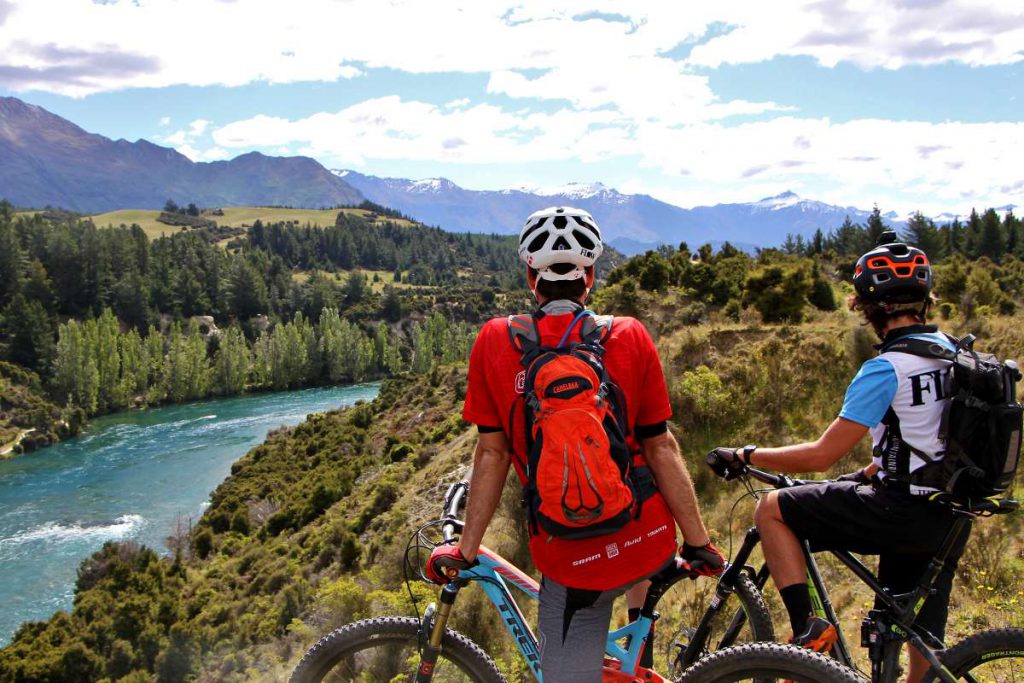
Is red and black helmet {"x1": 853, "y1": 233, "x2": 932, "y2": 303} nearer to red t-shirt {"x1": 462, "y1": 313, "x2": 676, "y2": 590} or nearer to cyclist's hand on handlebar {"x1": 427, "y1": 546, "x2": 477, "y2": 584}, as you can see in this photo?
red t-shirt {"x1": 462, "y1": 313, "x2": 676, "y2": 590}

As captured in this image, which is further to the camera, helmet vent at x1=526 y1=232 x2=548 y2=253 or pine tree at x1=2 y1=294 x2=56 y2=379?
pine tree at x1=2 y1=294 x2=56 y2=379

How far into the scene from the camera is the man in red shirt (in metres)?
3.06

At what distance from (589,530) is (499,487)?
0.61 m

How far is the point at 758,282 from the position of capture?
24.8 metres

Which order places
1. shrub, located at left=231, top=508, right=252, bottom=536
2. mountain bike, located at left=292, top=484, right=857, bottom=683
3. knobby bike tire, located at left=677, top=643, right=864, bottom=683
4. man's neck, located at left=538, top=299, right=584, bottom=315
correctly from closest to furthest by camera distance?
knobby bike tire, located at left=677, top=643, right=864, bottom=683
man's neck, located at left=538, top=299, right=584, bottom=315
mountain bike, located at left=292, top=484, right=857, bottom=683
shrub, located at left=231, top=508, right=252, bottom=536

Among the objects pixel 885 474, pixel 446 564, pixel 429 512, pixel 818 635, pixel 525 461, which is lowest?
pixel 429 512

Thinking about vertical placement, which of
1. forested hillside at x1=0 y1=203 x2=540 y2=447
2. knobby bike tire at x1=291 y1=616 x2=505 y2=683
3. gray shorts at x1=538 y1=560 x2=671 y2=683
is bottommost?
forested hillside at x1=0 y1=203 x2=540 y2=447

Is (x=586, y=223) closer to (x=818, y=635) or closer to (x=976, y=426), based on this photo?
(x=976, y=426)

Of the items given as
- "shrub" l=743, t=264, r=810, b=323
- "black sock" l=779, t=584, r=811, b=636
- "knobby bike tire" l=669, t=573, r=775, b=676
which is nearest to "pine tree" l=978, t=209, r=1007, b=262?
"shrub" l=743, t=264, r=810, b=323

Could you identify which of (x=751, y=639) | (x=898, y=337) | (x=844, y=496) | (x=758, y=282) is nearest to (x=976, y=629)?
(x=751, y=639)

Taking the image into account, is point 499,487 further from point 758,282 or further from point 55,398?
point 55,398

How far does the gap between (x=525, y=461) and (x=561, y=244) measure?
1.04 m

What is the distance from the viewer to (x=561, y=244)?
10.7 feet

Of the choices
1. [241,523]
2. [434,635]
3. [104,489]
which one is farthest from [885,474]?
[104,489]
